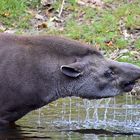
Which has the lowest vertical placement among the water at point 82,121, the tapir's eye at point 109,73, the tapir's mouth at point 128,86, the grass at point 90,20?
the water at point 82,121

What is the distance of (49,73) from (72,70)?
0.97 feet

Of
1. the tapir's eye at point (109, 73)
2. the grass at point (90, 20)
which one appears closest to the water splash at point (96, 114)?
the tapir's eye at point (109, 73)


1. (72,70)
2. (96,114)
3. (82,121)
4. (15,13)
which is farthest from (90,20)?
(72,70)

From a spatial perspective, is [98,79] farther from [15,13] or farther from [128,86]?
[15,13]

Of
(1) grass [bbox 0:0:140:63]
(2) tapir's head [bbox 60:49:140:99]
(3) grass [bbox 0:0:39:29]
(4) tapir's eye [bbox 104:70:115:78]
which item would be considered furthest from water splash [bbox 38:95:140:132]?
(3) grass [bbox 0:0:39:29]

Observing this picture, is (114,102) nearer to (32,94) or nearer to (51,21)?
(32,94)

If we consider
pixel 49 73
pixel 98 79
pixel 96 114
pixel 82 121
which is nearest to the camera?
pixel 49 73

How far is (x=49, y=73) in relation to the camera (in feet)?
31.0

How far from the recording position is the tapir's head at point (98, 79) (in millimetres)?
9609

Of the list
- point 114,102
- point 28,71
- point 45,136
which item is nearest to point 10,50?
point 28,71

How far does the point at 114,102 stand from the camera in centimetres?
1181

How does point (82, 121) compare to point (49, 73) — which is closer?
point (49, 73)

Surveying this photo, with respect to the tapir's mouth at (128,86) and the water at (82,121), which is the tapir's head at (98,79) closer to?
the tapir's mouth at (128,86)

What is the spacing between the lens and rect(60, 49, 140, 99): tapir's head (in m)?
9.61
